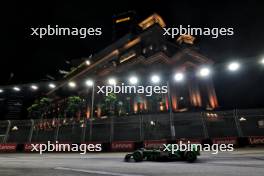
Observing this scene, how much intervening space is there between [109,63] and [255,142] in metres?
50.4

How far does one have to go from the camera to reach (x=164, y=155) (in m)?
10.9

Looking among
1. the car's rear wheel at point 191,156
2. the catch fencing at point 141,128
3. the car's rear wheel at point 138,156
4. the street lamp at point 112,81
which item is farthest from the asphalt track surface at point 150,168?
the street lamp at point 112,81

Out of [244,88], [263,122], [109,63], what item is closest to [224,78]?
[244,88]

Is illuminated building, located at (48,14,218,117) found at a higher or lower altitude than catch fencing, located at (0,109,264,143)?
higher

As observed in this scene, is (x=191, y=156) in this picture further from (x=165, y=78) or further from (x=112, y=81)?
(x=112, y=81)

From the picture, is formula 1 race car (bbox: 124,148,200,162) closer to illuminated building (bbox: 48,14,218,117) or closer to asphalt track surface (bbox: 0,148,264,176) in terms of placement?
asphalt track surface (bbox: 0,148,264,176)

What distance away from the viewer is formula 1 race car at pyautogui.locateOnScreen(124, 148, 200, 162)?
10.3 m

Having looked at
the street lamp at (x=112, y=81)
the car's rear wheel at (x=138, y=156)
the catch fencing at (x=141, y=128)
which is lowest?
the car's rear wheel at (x=138, y=156)

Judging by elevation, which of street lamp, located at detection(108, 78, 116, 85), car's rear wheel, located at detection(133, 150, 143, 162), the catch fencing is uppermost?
street lamp, located at detection(108, 78, 116, 85)

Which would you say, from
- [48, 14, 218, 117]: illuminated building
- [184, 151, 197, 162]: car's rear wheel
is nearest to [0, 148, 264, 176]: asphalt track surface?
[184, 151, 197, 162]: car's rear wheel

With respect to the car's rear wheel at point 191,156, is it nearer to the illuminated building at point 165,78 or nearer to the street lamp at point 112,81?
the illuminated building at point 165,78

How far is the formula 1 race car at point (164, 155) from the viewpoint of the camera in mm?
10273

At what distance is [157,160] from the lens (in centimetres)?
1116

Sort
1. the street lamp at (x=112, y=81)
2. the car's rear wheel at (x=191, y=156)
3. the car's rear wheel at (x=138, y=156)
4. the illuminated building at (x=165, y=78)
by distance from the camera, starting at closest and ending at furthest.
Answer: the car's rear wheel at (x=191, y=156) < the car's rear wheel at (x=138, y=156) < the illuminated building at (x=165, y=78) < the street lamp at (x=112, y=81)
